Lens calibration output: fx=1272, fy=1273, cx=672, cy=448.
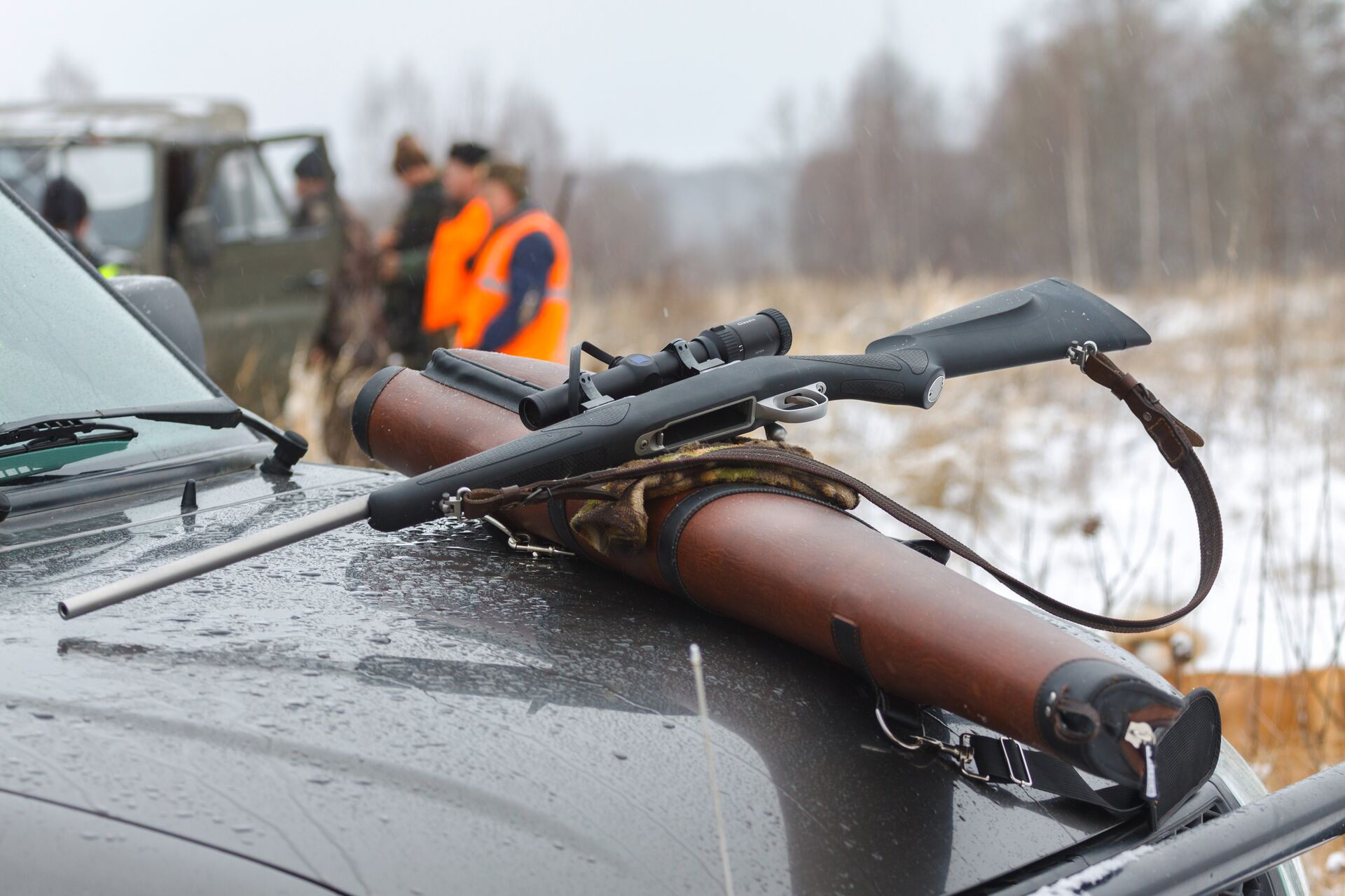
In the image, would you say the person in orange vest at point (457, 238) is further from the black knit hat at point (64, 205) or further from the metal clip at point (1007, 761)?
the metal clip at point (1007, 761)

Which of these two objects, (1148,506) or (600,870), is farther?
(1148,506)

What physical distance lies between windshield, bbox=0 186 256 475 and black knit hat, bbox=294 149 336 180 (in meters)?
6.72

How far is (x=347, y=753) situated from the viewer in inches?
43.6

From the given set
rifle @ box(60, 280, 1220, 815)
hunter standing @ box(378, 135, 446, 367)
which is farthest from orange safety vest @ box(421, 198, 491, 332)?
rifle @ box(60, 280, 1220, 815)

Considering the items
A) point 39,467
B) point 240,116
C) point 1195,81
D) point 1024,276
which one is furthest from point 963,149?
point 39,467

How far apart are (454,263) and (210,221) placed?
2.21 meters

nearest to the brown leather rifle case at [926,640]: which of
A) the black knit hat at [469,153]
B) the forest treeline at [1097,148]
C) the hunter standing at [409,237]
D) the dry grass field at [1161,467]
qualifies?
the dry grass field at [1161,467]

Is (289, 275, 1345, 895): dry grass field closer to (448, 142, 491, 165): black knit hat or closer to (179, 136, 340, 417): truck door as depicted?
(179, 136, 340, 417): truck door

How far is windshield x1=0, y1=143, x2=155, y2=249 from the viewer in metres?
8.12

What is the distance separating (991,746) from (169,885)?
81 centimetres

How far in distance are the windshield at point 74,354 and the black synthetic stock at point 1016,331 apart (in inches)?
43.8

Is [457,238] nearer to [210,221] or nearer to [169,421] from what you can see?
[210,221]

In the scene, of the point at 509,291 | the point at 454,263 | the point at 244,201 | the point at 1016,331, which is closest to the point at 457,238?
the point at 454,263

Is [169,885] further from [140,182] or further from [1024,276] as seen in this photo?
[1024,276]
